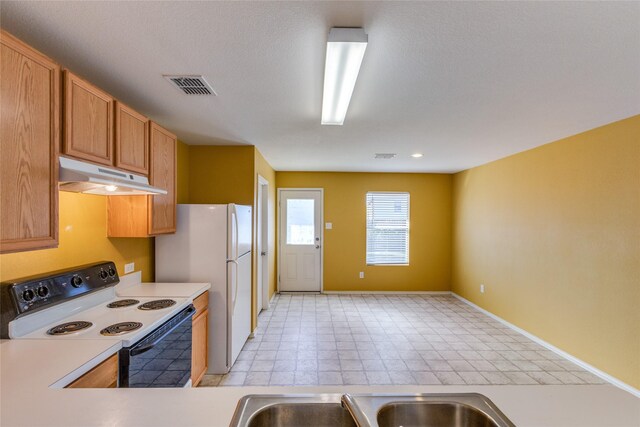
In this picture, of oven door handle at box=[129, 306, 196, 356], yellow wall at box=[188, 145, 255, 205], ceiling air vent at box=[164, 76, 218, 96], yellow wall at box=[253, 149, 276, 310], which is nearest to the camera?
oven door handle at box=[129, 306, 196, 356]

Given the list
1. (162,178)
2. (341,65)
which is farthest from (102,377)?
(341,65)

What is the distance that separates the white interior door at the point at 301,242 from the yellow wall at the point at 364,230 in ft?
0.53

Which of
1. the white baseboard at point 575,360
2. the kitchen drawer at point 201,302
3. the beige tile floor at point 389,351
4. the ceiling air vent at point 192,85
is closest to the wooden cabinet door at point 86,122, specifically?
the ceiling air vent at point 192,85

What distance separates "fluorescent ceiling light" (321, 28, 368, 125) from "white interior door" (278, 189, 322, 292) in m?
3.53

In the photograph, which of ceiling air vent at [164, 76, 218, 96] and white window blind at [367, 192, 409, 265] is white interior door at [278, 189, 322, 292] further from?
ceiling air vent at [164, 76, 218, 96]

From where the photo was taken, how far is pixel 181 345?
6.86 feet

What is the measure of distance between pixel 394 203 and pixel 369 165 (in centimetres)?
122

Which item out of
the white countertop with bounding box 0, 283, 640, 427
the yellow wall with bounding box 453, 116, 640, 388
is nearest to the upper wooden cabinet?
the white countertop with bounding box 0, 283, 640, 427

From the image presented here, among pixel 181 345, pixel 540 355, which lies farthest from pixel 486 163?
pixel 181 345

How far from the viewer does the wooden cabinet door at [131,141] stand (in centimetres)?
194

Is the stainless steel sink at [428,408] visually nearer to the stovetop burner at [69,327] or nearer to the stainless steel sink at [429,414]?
the stainless steel sink at [429,414]

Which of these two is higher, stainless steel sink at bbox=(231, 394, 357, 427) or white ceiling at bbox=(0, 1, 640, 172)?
white ceiling at bbox=(0, 1, 640, 172)

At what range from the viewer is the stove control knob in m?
1.54

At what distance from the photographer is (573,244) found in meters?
3.08
